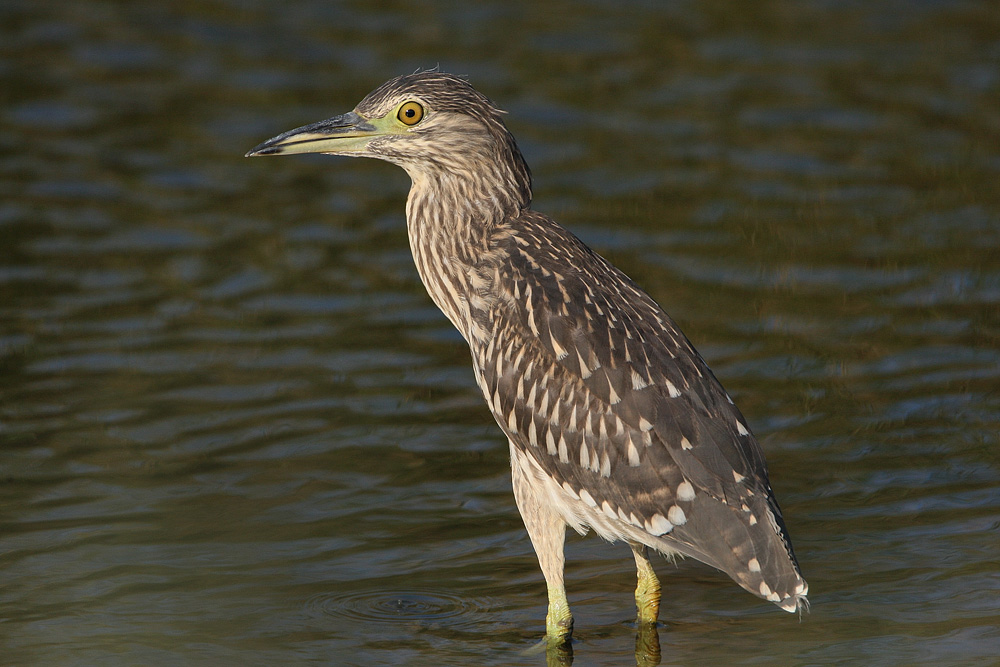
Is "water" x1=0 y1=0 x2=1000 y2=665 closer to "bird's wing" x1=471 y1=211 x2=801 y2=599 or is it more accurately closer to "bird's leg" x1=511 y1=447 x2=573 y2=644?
"bird's leg" x1=511 y1=447 x2=573 y2=644

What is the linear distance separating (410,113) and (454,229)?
0.61m

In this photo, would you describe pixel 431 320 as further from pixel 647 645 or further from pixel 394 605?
pixel 647 645

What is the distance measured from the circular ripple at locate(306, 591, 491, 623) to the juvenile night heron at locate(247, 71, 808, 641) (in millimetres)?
591

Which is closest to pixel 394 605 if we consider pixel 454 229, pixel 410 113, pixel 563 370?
pixel 563 370

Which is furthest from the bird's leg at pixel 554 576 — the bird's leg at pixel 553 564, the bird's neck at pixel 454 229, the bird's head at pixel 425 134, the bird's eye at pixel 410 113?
the bird's eye at pixel 410 113

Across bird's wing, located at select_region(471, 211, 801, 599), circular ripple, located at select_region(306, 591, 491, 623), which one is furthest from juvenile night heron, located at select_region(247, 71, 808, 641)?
circular ripple, located at select_region(306, 591, 491, 623)

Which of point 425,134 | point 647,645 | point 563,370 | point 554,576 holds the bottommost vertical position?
point 647,645

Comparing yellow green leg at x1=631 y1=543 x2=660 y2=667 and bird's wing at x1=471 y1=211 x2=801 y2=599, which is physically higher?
bird's wing at x1=471 y1=211 x2=801 y2=599

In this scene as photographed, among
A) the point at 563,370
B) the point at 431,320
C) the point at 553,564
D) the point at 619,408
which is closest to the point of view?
the point at 619,408

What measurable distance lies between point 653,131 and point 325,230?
3.63 m

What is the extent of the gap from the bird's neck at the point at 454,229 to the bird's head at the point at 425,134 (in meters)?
0.07

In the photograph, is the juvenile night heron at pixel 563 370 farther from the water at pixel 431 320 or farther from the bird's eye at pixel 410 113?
the water at pixel 431 320

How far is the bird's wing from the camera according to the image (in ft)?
19.6

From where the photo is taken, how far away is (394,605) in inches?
273
